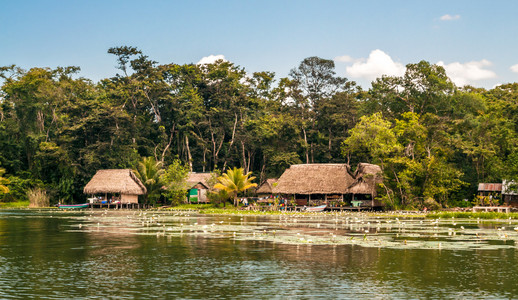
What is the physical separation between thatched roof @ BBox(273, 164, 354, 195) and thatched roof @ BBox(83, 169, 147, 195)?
1376 cm

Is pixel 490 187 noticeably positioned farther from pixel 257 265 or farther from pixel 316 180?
pixel 257 265

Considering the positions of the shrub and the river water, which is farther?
the shrub

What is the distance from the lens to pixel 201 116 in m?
64.0

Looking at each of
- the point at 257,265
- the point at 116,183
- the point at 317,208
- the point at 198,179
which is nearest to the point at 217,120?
the point at 198,179

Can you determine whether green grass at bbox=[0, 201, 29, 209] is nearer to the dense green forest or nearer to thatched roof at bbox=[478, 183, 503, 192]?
the dense green forest

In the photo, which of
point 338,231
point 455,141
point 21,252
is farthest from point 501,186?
point 21,252

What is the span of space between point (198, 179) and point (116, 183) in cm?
916

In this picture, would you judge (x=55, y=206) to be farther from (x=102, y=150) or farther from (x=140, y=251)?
(x=140, y=251)

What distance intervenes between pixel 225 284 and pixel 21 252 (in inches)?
338

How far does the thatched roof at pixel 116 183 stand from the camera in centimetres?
5588

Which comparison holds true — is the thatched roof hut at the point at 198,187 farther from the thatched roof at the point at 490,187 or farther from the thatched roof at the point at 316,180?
the thatched roof at the point at 490,187

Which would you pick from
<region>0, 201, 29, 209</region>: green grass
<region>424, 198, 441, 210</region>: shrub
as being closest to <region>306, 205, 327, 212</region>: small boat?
<region>424, 198, 441, 210</region>: shrub

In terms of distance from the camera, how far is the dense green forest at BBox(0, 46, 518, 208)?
52.7 m

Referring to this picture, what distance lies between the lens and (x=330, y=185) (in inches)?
1986
